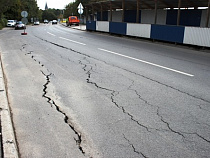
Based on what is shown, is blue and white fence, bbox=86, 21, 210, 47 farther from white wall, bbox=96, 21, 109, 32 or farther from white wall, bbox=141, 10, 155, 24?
white wall, bbox=141, 10, 155, 24

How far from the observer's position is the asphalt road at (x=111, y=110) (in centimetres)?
337

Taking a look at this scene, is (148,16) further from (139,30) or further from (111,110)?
(111,110)

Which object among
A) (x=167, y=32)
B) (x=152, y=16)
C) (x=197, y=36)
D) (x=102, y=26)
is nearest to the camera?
(x=197, y=36)

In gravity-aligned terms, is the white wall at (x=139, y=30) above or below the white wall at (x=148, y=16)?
below

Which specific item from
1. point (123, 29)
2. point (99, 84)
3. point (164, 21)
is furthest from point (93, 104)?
point (164, 21)

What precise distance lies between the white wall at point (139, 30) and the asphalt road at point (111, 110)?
33.0 feet

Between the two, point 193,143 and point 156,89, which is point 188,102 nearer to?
point 156,89

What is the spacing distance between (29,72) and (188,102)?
17.5 ft

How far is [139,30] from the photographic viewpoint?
1891cm

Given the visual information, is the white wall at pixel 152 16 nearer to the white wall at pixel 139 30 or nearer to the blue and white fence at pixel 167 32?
the blue and white fence at pixel 167 32

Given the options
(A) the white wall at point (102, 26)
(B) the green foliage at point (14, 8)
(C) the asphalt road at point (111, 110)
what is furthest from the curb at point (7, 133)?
(B) the green foliage at point (14, 8)

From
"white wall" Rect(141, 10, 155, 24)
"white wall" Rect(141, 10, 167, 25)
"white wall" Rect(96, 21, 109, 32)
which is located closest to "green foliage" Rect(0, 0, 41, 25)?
"white wall" Rect(96, 21, 109, 32)

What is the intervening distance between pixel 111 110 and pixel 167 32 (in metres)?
12.6

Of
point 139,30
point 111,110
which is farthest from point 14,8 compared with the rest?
point 111,110
